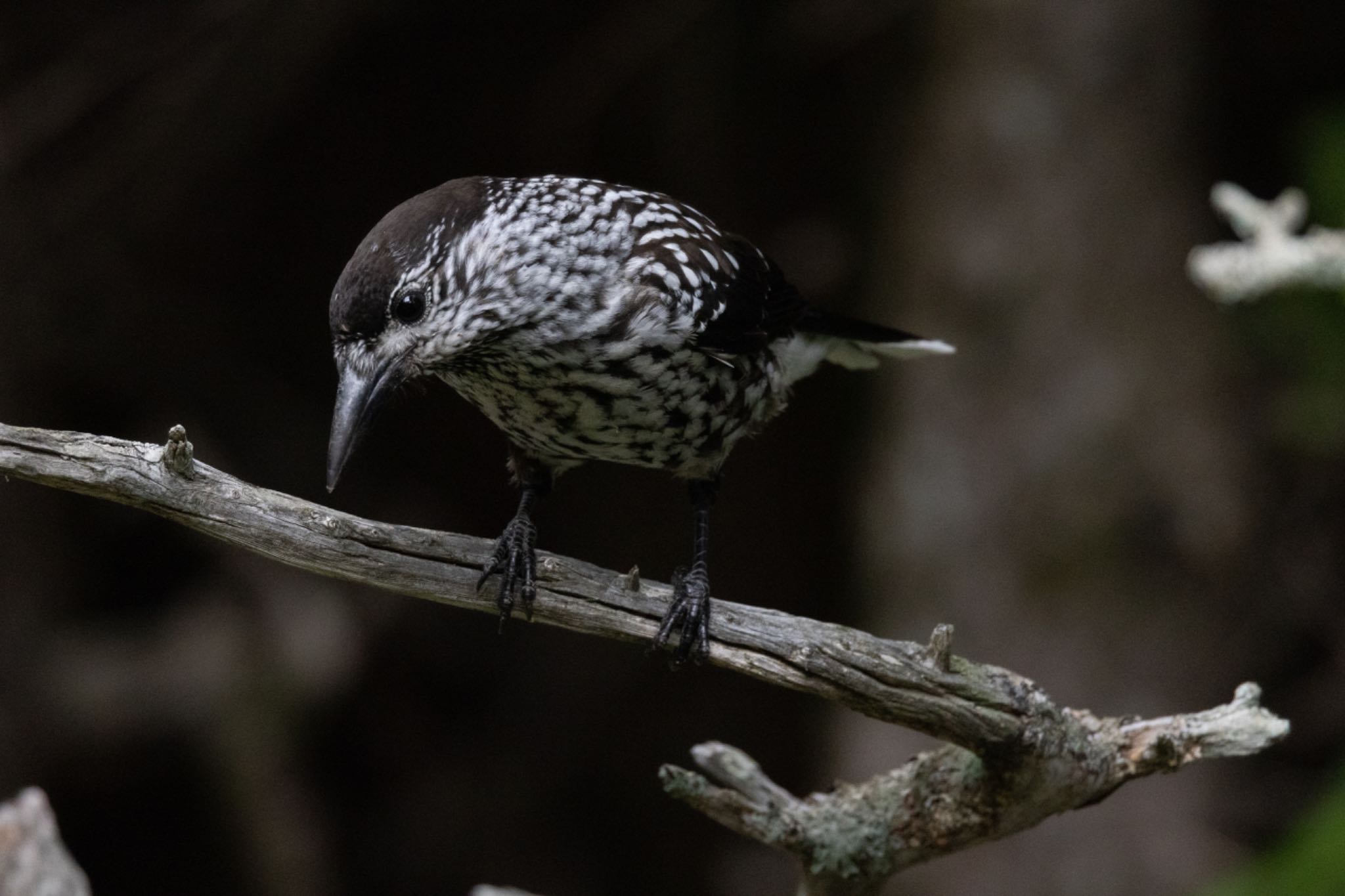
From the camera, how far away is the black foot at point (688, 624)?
9.68ft

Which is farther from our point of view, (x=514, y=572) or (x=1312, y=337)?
(x=1312, y=337)

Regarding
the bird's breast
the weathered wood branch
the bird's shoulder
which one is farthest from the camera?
the bird's shoulder

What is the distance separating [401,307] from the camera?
2.80 metres

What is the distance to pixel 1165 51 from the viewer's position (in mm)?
5555

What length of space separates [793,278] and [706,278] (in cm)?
297

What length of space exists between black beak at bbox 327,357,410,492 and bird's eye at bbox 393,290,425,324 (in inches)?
3.3

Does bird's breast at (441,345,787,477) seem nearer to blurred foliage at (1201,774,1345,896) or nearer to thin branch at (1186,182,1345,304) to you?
thin branch at (1186,182,1345,304)

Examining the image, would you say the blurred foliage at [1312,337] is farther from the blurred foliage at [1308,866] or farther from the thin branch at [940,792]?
the thin branch at [940,792]

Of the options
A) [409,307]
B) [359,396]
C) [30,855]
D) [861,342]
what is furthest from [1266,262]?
[30,855]

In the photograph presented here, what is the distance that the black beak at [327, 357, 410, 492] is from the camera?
272cm

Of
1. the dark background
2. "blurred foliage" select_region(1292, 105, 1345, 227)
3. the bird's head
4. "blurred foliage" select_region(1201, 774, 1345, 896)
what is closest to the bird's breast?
the bird's head

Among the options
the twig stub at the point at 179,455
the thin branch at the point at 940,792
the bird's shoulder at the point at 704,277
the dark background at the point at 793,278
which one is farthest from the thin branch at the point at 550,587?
the dark background at the point at 793,278

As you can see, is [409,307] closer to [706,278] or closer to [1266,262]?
[706,278]

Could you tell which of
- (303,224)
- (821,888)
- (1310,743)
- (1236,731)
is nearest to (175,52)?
(303,224)
